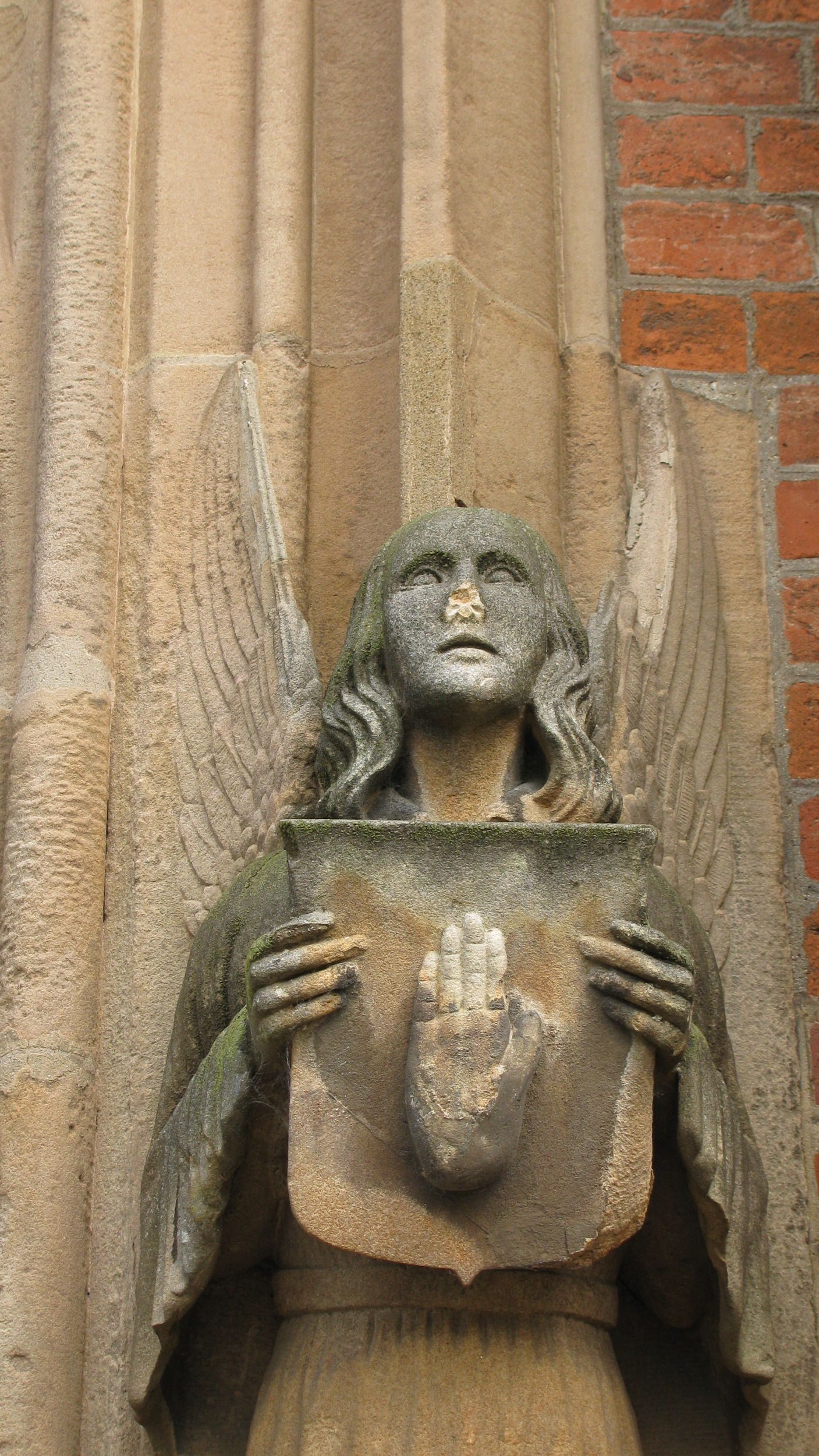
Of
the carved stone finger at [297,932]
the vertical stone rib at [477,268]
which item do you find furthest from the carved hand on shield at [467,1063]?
the vertical stone rib at [477,268]

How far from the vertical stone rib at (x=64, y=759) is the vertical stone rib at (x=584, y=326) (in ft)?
2.37

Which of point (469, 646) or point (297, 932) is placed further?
point (469, 646)

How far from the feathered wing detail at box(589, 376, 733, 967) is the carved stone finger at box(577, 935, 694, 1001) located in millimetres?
537

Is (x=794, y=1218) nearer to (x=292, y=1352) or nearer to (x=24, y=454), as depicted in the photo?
(x=292, y=1352)

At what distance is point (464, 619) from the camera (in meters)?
2.33

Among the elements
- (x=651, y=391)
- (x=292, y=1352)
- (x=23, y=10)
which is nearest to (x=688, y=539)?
(x=651, y=391)

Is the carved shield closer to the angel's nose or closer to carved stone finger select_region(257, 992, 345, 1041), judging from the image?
carved stone finger select_region(257, 992, 345, 1041)

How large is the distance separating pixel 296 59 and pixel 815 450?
1099 mm

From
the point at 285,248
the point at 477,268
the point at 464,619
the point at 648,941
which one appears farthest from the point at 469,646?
the point at 285,248

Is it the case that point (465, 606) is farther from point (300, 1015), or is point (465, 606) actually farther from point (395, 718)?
point (300, 1015)

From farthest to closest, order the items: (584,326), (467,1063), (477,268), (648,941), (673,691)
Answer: (584,326) → (477,268) → (673,691) → (648,941) → (467,1063)

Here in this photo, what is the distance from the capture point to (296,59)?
125 inches

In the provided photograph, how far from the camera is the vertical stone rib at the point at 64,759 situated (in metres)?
2.44

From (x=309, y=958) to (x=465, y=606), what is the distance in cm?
54
